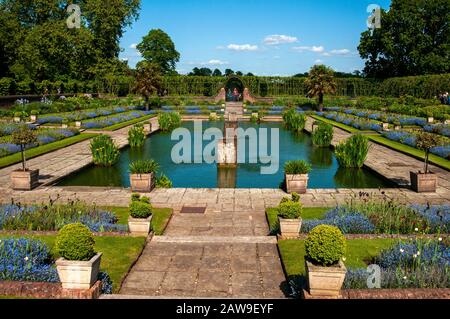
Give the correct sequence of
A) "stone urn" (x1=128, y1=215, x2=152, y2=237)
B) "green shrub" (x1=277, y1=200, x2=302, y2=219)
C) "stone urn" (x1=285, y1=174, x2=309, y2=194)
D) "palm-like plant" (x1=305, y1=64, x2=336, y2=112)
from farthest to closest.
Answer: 1. "palm-like plant" (x1=305, y1=64, x2=336, y2=112)
2. "stone urn" (x1=285, y1=174, x2=309, y2=194)
3. "stone urn" (x1=128, y1=215, x2=152, y2=237)
4. "green shrub" (x1=277, y1=200, x2=302, y2=219)

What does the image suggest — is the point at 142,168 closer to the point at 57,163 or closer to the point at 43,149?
the point at 57,163

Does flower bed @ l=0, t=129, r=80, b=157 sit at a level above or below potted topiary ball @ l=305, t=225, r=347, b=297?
above

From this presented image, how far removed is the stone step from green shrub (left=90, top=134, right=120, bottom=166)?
10.2 meters

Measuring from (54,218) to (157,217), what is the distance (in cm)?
258

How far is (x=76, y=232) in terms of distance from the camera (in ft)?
21.6

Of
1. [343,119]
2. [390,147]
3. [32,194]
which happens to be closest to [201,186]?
[32,194]

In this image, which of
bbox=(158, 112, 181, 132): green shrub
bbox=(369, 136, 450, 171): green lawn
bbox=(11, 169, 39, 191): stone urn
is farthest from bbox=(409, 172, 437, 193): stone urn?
bbox=(158, 112, 181, 132): green shrub

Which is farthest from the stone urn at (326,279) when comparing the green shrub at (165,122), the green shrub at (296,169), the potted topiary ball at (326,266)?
the green shrub at (165,122)

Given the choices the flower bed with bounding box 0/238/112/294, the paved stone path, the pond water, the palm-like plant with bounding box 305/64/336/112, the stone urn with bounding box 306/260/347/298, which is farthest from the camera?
the palm-like plant with bounding box 305/64/336/112

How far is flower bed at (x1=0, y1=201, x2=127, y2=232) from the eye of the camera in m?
10.4

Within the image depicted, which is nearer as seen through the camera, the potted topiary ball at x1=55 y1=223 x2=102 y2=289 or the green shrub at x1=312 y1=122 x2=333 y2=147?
the potted topiary ball at x1=55 y1=223 x2=102 y2=289

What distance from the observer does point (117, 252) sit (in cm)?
873

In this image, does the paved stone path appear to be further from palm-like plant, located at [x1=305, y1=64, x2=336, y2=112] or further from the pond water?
palm-like plant, located at [x1=305, y1=64, x2=336, y2=112]

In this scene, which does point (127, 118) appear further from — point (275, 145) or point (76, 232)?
point (76, 232)
